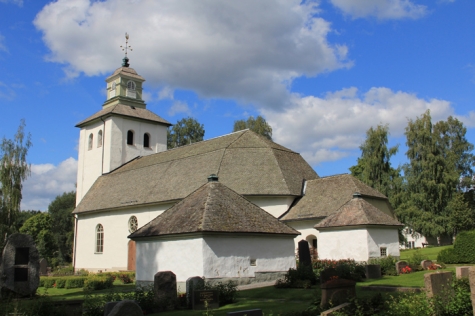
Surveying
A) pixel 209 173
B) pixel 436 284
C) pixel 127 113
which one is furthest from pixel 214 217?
pixel 127 113

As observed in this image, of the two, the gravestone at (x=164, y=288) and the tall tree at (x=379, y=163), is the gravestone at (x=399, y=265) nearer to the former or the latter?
the gravestone at (x=164, y=288)

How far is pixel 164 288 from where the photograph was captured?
16.5 meters

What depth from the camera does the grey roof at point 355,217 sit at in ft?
87.4

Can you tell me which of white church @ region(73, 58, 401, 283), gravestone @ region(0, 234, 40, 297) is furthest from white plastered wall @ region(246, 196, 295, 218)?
gravestone @ region(0, 234, 40, 297)

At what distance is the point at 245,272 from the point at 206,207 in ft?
12.0

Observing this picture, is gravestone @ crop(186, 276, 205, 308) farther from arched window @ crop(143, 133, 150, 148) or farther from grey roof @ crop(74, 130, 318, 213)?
arched window @ crop(143, 133, 150, 148)

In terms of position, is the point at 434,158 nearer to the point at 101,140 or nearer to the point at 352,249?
the point at 352,249

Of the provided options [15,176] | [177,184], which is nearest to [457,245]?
[177,184]

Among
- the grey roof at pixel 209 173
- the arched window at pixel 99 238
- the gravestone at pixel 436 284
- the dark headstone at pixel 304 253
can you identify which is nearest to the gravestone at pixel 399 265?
the dark headstone at pixel 304 253

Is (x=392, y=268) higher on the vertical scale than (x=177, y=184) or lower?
lower

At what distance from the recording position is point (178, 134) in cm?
6912

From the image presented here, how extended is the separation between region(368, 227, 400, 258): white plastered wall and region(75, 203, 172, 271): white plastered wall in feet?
49.2

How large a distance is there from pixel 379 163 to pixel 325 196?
24.4 metres

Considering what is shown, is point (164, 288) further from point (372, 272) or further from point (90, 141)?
point (90, 141)
